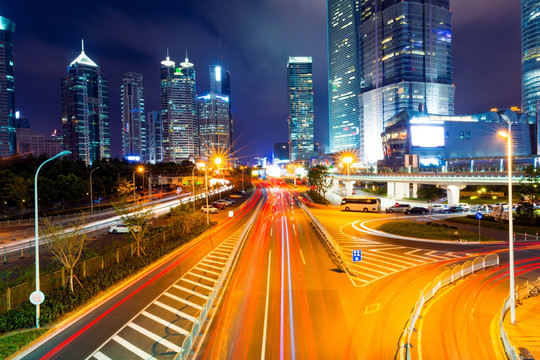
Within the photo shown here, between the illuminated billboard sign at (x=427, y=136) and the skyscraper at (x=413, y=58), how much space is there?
33.5 metres

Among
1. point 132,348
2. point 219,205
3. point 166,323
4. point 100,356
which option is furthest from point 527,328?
point 219,205

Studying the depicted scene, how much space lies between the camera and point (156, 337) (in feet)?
43.4

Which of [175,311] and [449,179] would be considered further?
[449,179]

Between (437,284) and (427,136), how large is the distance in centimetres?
12127

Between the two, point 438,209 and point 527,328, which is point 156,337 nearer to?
point 527,328

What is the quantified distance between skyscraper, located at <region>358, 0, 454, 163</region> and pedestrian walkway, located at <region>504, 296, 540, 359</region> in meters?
155

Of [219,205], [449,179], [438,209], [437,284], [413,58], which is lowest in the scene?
[438,209]

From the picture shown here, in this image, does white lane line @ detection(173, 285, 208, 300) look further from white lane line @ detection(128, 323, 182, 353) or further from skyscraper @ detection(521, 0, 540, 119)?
skyscraper @ detection(521, 0, 540, 119)

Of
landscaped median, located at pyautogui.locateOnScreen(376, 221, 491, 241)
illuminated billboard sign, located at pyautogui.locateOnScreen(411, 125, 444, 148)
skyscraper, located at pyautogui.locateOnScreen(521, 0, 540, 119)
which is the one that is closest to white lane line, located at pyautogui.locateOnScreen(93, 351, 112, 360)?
landscaped median, located at pyautogui.locateOnScreen(376, 221, 491, 241)

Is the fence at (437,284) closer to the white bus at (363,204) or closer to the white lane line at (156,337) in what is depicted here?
the white lane line at (156,337)

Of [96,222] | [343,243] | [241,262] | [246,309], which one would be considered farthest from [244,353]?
[96,222]

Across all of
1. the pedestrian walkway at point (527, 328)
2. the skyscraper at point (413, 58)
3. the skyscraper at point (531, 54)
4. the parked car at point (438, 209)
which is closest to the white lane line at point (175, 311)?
the pedestrian walkway at point (527, 328)

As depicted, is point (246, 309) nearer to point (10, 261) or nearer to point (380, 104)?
point (10, 261)

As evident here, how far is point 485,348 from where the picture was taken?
1217cm
